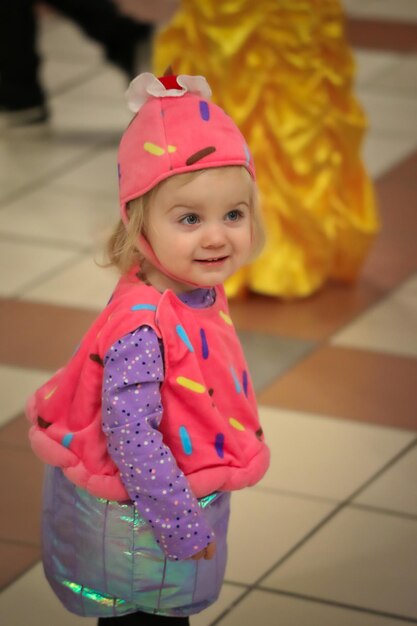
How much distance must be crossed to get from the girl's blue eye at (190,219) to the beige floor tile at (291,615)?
2.82 feet

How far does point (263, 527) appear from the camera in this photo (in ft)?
8.76

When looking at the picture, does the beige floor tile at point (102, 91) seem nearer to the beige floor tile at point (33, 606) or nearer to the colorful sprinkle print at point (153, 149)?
the beige floor tile at point (33, 606)

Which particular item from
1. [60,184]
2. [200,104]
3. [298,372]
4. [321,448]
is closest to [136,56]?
[60,184]

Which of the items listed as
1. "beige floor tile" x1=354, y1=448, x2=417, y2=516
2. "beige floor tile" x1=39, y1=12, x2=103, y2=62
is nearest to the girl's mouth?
"beige floor tile" x1=354, y1=448, x2=417, y2=516

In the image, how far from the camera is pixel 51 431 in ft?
6.31

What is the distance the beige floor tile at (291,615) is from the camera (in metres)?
2.37

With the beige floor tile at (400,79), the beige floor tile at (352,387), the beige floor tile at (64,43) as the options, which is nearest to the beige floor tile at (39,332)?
the beige floor tile at (352,387)

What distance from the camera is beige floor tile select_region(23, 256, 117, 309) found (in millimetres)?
3789

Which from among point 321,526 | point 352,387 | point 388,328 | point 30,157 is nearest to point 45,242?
point 30,157

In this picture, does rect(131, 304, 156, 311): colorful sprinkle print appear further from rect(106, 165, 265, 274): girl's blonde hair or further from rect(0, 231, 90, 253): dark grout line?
rect(0, 231, 90, 253): dark grout line

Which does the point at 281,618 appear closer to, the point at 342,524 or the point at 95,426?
the point at 342,524

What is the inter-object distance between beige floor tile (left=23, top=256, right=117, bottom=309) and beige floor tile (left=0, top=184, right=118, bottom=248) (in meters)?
0.23

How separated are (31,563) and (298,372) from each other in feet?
3.43

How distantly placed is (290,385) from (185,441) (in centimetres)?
144
